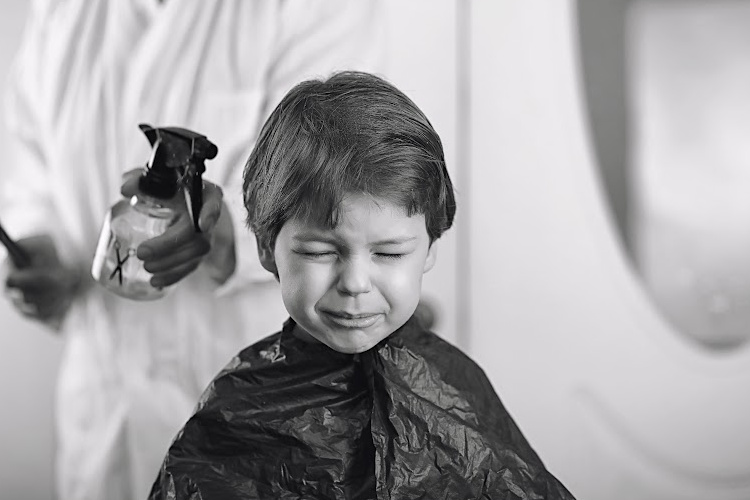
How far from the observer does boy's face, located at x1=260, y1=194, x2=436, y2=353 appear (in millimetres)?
851

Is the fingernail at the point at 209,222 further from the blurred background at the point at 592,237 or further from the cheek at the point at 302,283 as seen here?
the blurred background at the point at 592,237

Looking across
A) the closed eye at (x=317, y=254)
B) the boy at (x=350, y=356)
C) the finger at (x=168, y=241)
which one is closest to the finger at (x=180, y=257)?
the finger at (x=168, y=241)

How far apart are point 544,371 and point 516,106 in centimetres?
47

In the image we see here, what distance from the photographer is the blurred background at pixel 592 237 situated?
1.58 m

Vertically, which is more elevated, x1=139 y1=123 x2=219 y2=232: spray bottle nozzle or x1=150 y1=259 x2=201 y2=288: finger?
x1=139 y1=123 x2=219 y2=232: spray bottle nozzle

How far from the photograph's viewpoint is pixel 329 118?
89 centimetres

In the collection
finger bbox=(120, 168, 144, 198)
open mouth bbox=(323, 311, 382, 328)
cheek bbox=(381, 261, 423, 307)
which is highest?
finger bbox=(120, 168, 144, 198)

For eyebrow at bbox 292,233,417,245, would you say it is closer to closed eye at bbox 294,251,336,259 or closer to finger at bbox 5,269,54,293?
closed eye at bbox 294,251,336,259

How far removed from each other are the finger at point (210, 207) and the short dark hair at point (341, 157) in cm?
11

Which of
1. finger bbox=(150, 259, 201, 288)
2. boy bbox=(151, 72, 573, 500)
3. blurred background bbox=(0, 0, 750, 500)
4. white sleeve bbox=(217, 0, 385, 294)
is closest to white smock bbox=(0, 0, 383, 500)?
white sleeve bbox=(217, 0, 385, 294)

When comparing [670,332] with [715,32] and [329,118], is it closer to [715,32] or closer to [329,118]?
[715,32]

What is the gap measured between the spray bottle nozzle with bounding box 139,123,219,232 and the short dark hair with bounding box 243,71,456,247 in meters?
0.07

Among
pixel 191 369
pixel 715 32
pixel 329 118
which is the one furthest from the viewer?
pixel 715 32

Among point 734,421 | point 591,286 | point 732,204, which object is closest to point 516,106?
point 591,286
